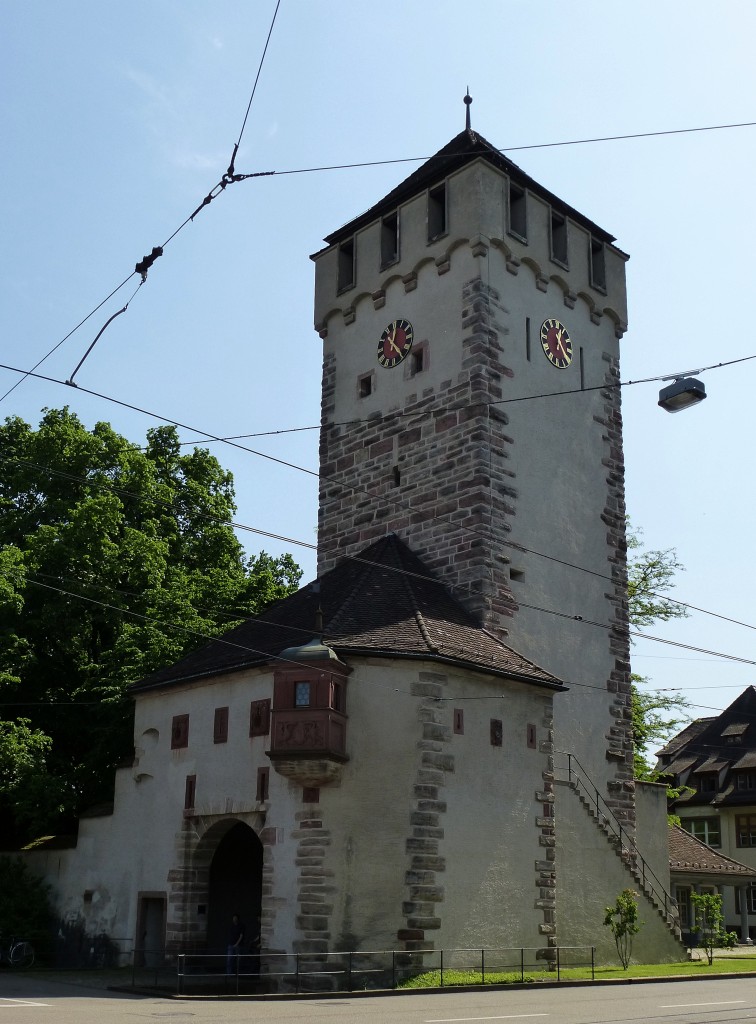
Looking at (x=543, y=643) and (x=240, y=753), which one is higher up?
(x=543, y=643)

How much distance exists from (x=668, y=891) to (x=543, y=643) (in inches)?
257

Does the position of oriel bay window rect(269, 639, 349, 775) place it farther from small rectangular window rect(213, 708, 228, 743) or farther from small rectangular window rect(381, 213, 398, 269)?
small rectangular window rect(381, 213, 398, 269)

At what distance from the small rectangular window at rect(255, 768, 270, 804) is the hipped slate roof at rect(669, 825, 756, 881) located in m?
14.9

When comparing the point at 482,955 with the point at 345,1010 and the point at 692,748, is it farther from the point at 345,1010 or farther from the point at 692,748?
the point at 692,748

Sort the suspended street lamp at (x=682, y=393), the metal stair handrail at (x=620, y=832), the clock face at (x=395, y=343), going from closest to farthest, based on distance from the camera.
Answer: the suspended street lamp at (x=682, y=393) → the metal stair handrail at (x=620, y=832) → the clock face at (x=395, y=343)

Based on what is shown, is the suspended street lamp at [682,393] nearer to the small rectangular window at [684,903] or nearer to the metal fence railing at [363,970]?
the metal fence railing at [363,970]

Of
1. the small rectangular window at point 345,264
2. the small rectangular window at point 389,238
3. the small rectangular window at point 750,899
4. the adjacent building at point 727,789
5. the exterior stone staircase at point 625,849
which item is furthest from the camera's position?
the adjacent building at point 727,789

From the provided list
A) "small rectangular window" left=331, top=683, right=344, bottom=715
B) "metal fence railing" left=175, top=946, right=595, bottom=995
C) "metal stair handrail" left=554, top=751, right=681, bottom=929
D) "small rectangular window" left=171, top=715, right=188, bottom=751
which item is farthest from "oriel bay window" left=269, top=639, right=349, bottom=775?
"metal stair handrail" left=554, top=751, right=681, bottom=929

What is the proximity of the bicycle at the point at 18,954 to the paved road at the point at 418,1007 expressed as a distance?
3.30 metres

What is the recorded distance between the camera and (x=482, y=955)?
64.0 feet

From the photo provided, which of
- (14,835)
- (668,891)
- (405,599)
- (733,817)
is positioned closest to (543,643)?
(405,599)

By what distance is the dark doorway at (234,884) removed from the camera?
2223 centimetres

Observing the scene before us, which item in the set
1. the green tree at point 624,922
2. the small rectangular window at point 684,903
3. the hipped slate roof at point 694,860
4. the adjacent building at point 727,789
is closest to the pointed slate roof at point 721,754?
the adjacent building at point 727,789

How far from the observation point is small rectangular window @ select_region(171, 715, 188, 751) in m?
22.8
